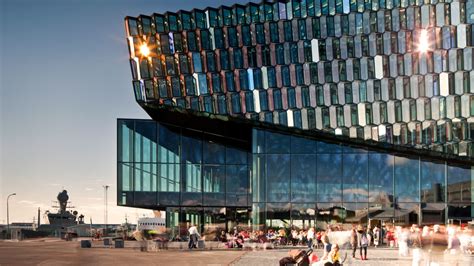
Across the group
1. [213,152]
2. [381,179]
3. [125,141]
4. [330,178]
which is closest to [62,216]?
[125,141]

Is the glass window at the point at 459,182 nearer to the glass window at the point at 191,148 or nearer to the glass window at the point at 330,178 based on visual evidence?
the glass window at the point at 330,178

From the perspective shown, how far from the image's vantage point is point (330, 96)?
44.0m

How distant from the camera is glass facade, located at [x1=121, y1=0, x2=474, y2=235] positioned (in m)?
42.5

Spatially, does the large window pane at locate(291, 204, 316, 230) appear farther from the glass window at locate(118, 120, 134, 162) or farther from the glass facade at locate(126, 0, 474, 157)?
the glass window at locate(118, 120, 134, 162)

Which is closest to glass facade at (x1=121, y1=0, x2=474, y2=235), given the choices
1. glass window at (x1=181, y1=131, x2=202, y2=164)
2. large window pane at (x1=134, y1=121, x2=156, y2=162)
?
large window pane at (x1=134, y1=121, x2=156, y2=162)

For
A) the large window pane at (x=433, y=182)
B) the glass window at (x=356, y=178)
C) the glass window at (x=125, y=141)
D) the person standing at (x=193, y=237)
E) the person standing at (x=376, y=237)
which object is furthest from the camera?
the glass window at (x=125, y=141)

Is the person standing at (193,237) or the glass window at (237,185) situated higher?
the glass window at (237,185)

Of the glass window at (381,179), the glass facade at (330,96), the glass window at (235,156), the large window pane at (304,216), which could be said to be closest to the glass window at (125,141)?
the glass facade at (330,96)

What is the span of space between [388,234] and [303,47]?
44.2 feet

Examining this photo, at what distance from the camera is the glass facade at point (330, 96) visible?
1673 inches

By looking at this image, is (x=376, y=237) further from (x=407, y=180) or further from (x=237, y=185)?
(x=237, y=185)

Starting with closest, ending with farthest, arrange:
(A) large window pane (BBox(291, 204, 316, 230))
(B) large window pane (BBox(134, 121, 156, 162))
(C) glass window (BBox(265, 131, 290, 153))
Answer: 1. (A) large window pane (BBox(291, 204, 316, 230))
2. (C) glass window (BBox(265, 131, 290, 153))
3. (B) large window pane (BBox(134, 121, 156, 162))

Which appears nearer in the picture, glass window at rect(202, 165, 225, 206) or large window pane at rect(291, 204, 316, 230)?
large window pane at rect(291, 204, 316, 230)

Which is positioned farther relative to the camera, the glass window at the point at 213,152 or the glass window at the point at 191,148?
the glass window at the point at 213,152
